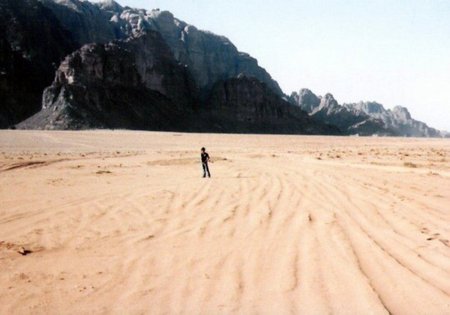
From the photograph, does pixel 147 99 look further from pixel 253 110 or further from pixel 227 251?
pixel 227 251

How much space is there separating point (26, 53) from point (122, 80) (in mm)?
32668

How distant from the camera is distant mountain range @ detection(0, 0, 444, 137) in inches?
4053

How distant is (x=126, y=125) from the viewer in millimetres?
103688

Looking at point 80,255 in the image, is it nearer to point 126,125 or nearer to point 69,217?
point 69,217

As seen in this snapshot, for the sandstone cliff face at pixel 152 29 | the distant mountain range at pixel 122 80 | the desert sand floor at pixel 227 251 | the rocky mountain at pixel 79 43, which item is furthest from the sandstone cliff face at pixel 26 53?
the desert sand floor at pixel 227 251

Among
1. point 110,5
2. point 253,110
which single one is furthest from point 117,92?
point 110,5

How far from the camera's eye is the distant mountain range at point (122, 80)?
338 feet

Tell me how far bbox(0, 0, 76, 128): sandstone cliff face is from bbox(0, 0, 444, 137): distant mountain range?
11.3 inches

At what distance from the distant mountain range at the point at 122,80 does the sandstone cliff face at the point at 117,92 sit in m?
0.28

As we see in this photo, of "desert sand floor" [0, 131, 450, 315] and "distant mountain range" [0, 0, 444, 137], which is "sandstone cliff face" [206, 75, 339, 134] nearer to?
"distant mountain range" [0, 0, 444, 137]

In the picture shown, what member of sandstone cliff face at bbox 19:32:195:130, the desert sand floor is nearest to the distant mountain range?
sandstone cliff face at bbox 19:32:195:130

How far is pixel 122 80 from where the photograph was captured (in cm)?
11750

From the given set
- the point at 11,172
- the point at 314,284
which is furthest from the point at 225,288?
the point at 11,172

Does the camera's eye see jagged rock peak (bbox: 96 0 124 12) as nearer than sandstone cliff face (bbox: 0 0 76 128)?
No
